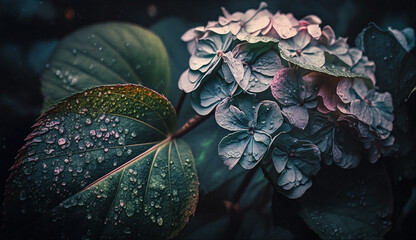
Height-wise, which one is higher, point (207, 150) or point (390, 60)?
point (390, 60)

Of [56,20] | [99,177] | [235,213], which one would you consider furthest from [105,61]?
[235,213]

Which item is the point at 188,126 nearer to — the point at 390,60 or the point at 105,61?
the point at 105,61

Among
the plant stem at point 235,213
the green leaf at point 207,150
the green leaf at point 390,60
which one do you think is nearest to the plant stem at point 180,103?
the green leaf at point 207,150

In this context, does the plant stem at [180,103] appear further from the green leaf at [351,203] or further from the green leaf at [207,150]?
the green leaf at [351,203]

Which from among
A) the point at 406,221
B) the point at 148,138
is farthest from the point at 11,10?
the point at 406,221

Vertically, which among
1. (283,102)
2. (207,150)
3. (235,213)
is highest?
(283,102)

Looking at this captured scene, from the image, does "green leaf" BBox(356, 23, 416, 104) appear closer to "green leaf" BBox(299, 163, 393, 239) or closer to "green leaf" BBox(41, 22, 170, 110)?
"green leaf" BBox(299, 163, 393, 239)
